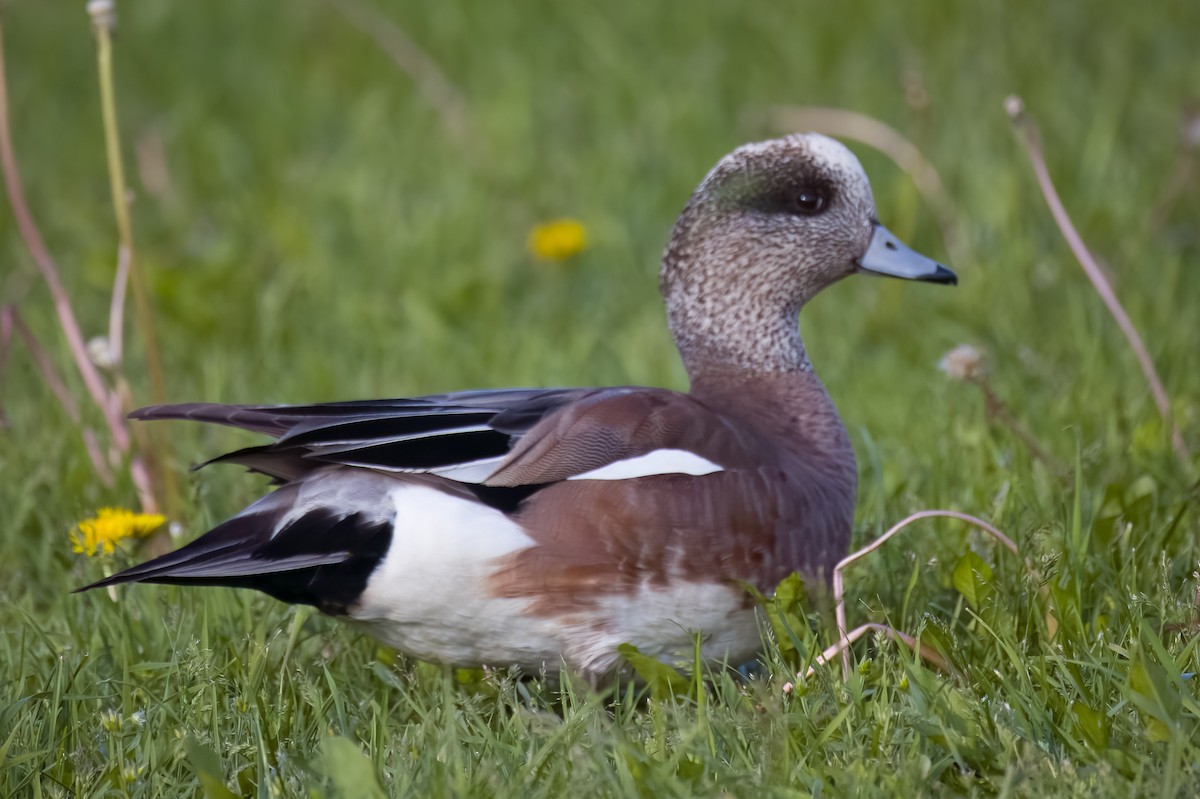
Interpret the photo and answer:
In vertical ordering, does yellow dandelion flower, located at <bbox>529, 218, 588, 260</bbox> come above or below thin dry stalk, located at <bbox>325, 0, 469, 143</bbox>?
below

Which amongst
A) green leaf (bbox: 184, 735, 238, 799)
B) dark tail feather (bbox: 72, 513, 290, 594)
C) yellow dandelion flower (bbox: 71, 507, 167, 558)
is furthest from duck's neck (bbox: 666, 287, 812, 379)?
green leaf (bbox: 184, 735, 238, 799)

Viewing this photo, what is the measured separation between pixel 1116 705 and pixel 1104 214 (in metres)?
2.79

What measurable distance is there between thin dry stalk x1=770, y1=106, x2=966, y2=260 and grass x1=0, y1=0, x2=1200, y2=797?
7 cm

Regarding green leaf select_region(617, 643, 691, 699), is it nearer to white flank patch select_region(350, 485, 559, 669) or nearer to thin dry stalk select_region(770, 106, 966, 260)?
white flank patch select_region(350, 485, 559, 669)

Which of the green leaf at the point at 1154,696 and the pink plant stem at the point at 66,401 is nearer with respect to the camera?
the green leaf at the point at 1154,696

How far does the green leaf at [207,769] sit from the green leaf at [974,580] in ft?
4.10

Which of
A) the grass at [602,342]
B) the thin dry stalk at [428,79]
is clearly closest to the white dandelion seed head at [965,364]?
the grass at [602,342]

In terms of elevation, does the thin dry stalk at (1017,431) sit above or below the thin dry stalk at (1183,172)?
below

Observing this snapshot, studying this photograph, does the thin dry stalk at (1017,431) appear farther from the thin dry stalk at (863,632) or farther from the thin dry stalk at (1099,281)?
the thin dry stalk at (863,632)

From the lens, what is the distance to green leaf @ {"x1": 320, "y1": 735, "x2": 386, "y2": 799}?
1957 millimetres

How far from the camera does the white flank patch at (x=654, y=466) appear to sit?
8.02ft

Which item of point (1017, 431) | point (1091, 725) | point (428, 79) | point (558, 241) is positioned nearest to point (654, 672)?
point (1091, 725)

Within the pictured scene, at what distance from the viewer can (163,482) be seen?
10.7ft

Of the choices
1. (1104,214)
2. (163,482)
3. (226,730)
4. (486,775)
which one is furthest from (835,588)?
(1104,214)
